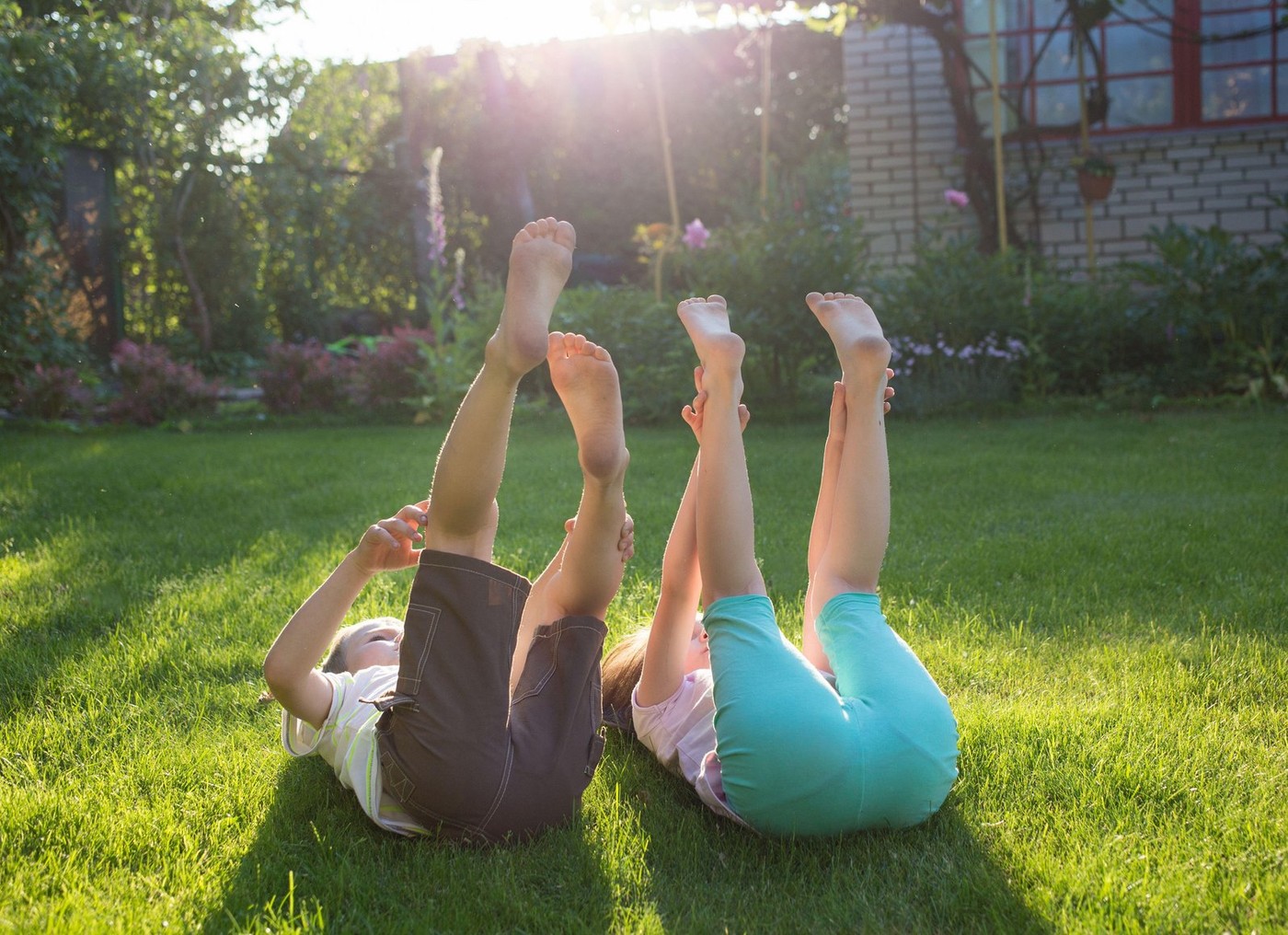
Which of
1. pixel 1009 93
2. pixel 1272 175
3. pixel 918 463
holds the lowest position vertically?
pixel 918 463

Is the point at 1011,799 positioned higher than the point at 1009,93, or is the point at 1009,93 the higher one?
the point at 1009,93

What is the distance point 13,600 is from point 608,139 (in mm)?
15940

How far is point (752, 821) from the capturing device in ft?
5.77

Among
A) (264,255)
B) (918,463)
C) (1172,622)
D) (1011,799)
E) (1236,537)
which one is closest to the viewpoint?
(1011,799)

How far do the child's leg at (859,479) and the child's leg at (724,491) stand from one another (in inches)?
7.3

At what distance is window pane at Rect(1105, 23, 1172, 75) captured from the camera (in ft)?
29.8

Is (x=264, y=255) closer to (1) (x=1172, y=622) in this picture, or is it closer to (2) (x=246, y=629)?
(2) (x=246, y=629)

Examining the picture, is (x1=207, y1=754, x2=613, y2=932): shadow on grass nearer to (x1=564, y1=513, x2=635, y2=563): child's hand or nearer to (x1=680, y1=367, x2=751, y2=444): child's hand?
(x1=564, y1=513, x2=635, y2=563): child's hand

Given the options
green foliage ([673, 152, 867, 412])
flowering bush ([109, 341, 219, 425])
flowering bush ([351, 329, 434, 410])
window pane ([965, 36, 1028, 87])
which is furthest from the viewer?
window pane ([965, 36, 1028, 87])

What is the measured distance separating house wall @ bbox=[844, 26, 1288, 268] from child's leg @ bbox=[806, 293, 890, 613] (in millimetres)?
6845

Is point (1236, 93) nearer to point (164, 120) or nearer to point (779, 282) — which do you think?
point (779, 282)

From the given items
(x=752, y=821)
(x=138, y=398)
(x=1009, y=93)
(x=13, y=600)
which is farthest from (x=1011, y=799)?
(x=1009, y=93)

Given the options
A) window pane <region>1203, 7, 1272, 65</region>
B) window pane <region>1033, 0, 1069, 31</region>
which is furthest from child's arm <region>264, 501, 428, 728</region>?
window pane <region>1203, 7, 1272, 65</region>

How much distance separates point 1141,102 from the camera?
911cm
